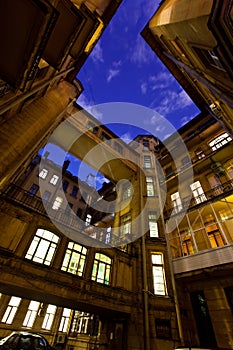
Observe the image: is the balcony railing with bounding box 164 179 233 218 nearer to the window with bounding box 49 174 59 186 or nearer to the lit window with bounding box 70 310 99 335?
the lit window with bounding box 70 310 99 335

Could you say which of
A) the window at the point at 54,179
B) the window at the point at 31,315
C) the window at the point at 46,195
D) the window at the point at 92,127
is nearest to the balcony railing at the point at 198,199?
the window at the point at 92,127

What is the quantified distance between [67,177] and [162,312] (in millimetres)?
27377

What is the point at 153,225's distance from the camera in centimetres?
1680

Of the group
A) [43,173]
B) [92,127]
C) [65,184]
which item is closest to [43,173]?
[43,173]

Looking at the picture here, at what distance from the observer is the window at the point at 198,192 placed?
1658 centimetres

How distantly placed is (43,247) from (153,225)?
396 inches

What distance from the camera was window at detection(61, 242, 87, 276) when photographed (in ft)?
36.3

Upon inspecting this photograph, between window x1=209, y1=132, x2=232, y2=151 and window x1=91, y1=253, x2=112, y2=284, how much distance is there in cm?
1485

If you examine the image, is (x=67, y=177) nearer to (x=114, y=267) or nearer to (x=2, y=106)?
(x=114, y=267)

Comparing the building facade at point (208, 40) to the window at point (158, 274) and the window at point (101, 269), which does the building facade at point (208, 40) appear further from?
the window at point (101, 269)

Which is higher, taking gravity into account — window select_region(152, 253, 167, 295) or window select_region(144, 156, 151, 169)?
window select_region(144, 156, 151, 169)

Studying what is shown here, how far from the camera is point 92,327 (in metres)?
13.7

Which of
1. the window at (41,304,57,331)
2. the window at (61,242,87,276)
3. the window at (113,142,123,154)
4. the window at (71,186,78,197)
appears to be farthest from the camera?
the window at (71,186,78,197)

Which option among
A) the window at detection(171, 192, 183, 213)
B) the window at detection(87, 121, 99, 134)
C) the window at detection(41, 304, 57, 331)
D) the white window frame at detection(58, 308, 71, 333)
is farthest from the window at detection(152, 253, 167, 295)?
the window at detection(87, 121, 99, 134)
